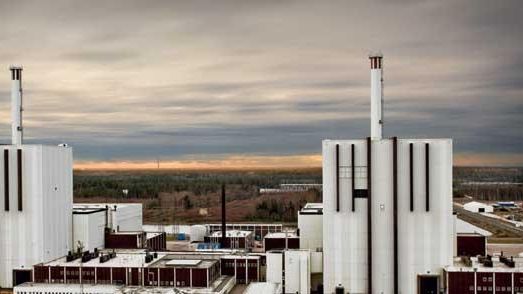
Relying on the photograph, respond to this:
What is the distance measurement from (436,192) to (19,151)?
36.3 meters

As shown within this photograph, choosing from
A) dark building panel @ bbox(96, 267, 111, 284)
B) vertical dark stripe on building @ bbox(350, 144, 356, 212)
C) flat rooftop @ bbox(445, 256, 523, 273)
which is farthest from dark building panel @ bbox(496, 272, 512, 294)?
dark building panel @ bbox(96, 267, 111, 284)

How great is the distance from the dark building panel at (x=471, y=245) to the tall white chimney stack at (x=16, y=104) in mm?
43508

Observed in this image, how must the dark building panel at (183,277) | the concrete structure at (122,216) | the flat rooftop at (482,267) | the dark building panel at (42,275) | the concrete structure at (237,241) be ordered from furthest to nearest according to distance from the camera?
the concrete structure at (237,241) < the concrete structure at (122,216) < the dark building panel at (42,275) < the dark building panel at (183,277) < the flat rooftop at (482,267)

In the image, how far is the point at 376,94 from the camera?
51156 millimetres

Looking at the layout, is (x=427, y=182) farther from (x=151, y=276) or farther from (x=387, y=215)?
(x=151, y=276)

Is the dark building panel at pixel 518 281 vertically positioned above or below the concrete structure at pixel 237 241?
above

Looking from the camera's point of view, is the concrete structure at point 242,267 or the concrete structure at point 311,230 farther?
the concrete structure at point 311,230

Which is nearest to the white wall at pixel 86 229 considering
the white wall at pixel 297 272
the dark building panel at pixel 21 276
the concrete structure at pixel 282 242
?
the dark building panel at pixel 21 276

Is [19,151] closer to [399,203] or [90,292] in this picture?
[90,292]

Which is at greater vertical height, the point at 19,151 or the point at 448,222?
the point at 19,151

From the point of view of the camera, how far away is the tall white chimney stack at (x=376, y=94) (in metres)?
50.9

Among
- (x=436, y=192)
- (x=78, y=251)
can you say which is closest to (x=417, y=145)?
(x=436, y=192)

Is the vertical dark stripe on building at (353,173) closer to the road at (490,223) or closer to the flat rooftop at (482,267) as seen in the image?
the flat rooftop at (482,267)

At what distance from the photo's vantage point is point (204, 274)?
45.7 metres
